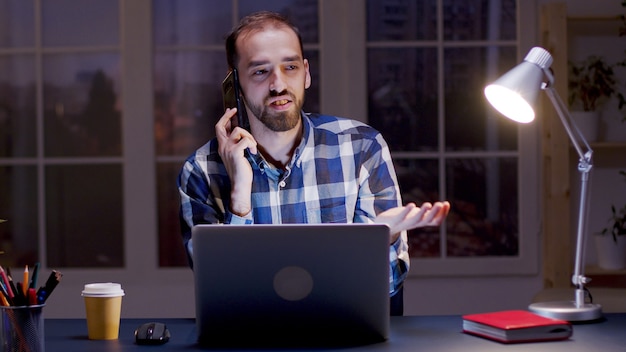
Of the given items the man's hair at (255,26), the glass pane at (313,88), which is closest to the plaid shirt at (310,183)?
the man's hair at (255,26)

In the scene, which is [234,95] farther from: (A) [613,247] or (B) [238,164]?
(A) [613,247]

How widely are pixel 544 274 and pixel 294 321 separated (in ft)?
8.07

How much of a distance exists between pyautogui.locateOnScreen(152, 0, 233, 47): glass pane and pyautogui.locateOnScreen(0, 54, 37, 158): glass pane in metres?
0.68

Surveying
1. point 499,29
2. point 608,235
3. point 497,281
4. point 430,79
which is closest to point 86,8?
point 430,79

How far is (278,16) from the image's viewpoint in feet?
8.59

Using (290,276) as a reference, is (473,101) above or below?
above

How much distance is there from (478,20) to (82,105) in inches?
80.2

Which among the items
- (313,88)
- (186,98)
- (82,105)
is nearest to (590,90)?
(313,88)

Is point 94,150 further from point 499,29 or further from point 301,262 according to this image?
point 301,262

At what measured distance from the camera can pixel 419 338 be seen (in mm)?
1738

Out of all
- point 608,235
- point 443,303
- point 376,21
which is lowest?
point 443,303

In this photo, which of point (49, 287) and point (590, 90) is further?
point (590, 90)

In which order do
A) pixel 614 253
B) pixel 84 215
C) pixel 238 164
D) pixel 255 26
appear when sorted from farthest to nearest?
pixel 84 215 < pixel 614 253 < pixel 255 26 < pixel 238 164

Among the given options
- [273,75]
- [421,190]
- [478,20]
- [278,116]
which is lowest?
[421,190]
